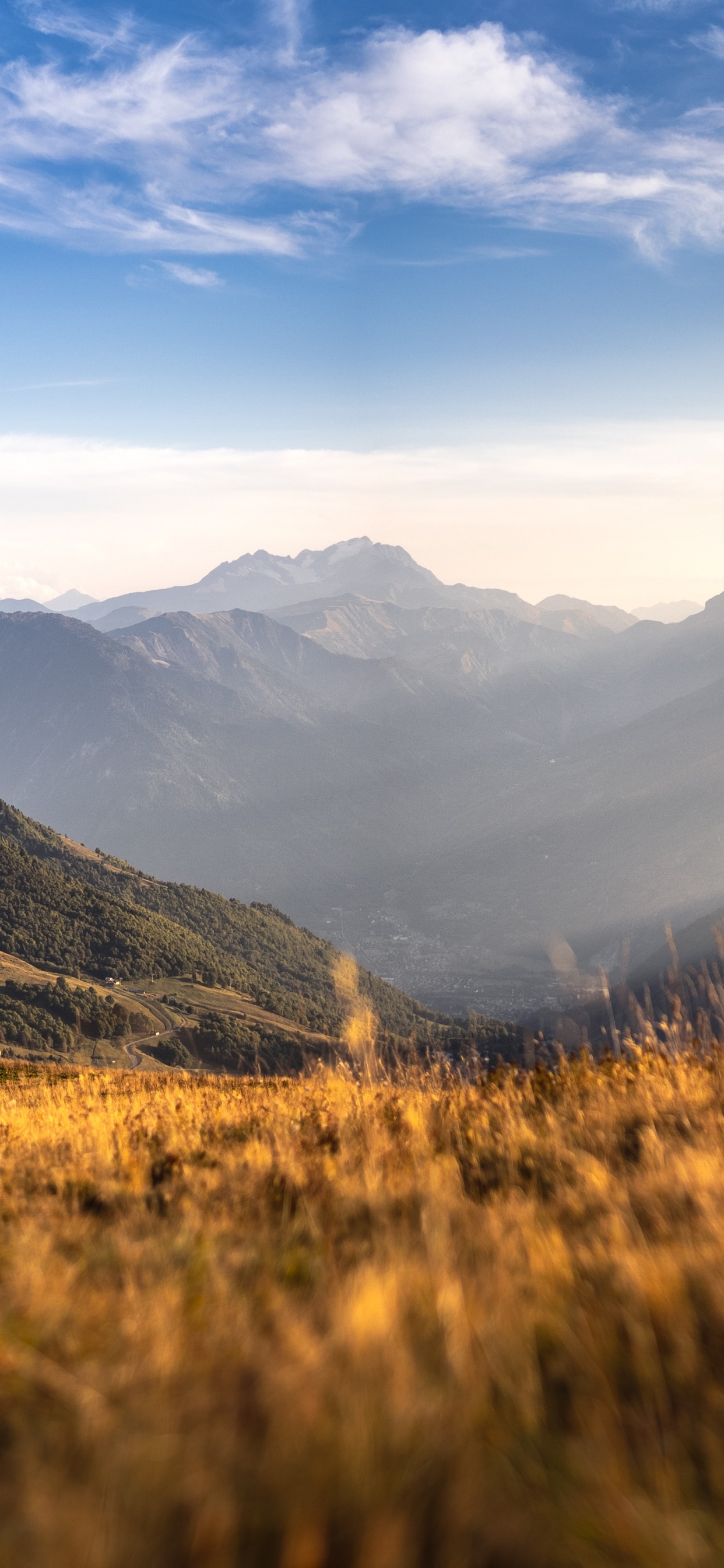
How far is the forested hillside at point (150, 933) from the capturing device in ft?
390

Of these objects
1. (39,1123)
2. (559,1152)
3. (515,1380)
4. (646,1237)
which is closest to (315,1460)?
(515,1380)

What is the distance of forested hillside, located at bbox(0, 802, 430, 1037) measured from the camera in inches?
4678

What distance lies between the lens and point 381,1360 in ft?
6.86

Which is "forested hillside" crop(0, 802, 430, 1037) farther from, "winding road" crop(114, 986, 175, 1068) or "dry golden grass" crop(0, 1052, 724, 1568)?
"dry golden grass" crop(0, 1052, 724, 1568)

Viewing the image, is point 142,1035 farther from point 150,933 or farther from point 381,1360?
point 381,1360

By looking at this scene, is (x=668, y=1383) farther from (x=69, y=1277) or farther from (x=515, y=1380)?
(x=69, y=1277)

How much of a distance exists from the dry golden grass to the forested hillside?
113625 mm

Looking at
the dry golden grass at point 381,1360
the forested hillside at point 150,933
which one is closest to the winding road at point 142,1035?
the forested hillside at point 150,933

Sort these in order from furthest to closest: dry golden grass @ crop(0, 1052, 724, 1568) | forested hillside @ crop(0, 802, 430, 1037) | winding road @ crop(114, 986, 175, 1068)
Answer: forested hillside @ crop(0, 802, 430, 1037)
winding road @ crop(114, 986, 175, 1068)
dry golden grass @ crop(0, 1052, 724, 1568)

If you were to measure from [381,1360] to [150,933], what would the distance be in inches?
5281

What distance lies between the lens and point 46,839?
580 ft

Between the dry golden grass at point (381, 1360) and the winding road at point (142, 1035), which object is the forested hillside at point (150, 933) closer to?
the winding road at point (142, 1035)

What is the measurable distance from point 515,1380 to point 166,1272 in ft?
4.71

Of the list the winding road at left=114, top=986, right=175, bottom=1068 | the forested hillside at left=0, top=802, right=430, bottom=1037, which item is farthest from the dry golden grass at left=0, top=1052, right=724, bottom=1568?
the forested hillside at left=0, top=802, right=430, bottom=1037
